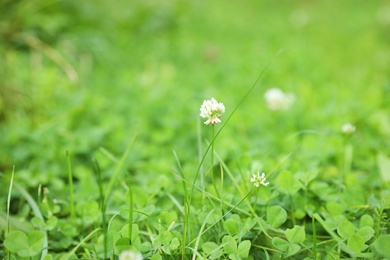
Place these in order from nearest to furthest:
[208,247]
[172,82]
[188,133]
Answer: [208,247]
[188,133]
[172,82]

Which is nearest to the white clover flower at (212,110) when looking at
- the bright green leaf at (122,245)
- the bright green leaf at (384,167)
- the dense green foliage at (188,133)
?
the dense green foliage at (188,133)

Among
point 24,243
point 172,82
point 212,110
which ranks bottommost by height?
point 24,243

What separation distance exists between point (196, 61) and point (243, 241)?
2488 mm

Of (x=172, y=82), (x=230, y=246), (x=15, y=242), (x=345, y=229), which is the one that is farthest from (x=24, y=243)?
(x=172, y=82)

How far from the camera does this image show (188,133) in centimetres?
204

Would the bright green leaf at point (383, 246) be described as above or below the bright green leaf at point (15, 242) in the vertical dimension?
above

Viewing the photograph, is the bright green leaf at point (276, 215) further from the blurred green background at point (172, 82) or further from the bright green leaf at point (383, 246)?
the blurred green background at point (172, 82)

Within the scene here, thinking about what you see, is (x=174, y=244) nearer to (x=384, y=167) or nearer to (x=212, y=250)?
(x=212, y=250)

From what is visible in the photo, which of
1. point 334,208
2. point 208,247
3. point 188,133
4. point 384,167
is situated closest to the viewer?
point 208,247

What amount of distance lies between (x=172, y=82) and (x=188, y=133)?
2.66 ft

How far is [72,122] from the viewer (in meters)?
2.06

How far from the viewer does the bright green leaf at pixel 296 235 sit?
972 mm

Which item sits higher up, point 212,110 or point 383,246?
point 212,110

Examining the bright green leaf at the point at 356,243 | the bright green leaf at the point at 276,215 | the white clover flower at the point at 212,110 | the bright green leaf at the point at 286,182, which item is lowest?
the bright green leaf at the point at 356,243
